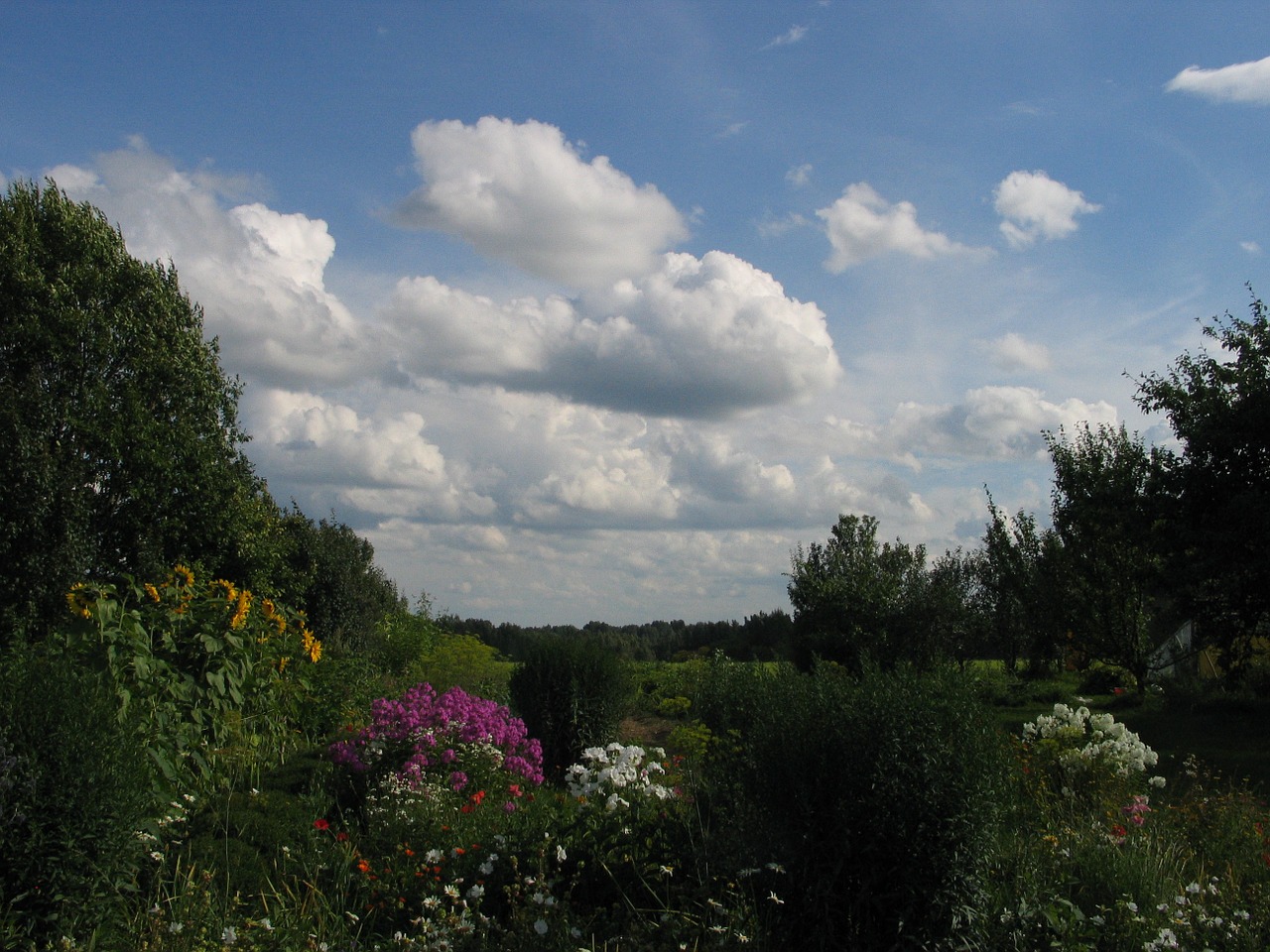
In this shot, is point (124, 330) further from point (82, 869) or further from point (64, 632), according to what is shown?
point (82, 869)

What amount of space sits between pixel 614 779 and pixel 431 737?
2276 mm

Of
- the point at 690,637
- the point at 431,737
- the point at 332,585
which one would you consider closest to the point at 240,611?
the point at 431,737

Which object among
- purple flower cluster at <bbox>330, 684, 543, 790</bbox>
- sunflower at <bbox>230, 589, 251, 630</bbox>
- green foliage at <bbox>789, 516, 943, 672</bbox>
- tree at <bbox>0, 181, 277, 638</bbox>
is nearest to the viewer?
sunflower at <bbox>230, 589, 251, 630</bbox>

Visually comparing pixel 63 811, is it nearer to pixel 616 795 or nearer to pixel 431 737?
pixel 616 795

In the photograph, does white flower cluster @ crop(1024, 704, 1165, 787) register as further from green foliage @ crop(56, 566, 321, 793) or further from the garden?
green foliage @ crop(56, 566, 321, 793)

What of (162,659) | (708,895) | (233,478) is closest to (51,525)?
(233,478)

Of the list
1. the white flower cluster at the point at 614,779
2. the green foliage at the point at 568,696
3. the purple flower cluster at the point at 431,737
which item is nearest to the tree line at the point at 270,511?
the green foliage at the point at 568,696

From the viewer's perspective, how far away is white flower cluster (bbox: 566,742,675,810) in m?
4.60

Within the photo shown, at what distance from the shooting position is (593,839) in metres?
4.37

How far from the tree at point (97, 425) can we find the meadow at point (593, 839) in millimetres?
10058

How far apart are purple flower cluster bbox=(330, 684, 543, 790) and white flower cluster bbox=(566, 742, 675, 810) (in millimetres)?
1586

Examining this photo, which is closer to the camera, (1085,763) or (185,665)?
(185,665)

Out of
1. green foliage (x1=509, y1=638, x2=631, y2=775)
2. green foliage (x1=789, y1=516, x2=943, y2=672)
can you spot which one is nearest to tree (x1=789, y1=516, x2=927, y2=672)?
green foliage (x1=789, y1=516, x2=943, y2=672)

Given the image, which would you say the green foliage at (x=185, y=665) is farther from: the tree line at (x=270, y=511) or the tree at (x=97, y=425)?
the tree at (x=97, y=425)
